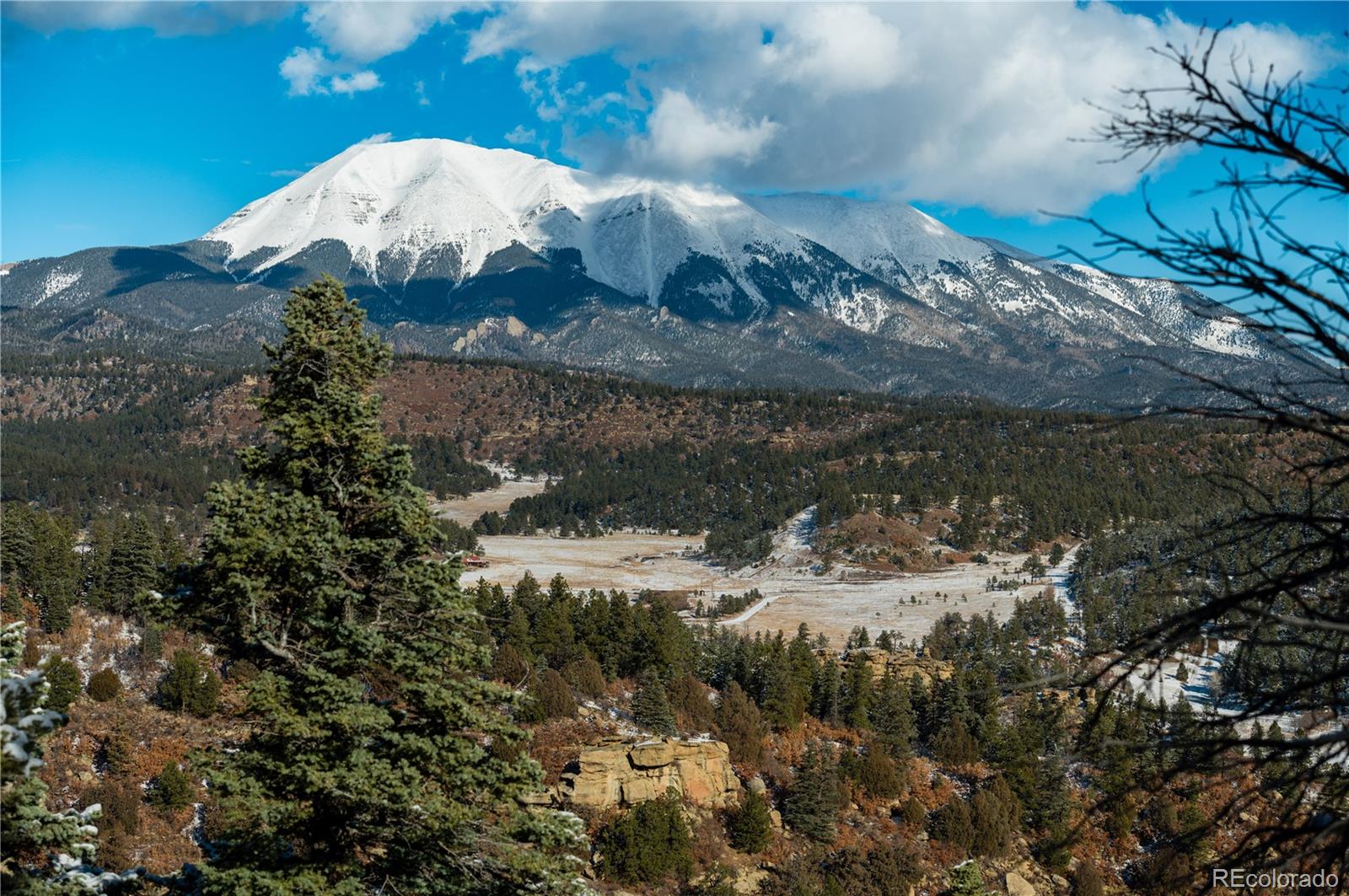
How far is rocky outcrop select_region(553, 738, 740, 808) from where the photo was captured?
29.9 meters

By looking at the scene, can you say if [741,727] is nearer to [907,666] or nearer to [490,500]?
[907,666]

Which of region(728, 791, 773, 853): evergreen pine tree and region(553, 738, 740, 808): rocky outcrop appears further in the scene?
region(553, 738, 740, 808): rocky outcrop

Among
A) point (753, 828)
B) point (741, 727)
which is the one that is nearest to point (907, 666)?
point (741, 727)

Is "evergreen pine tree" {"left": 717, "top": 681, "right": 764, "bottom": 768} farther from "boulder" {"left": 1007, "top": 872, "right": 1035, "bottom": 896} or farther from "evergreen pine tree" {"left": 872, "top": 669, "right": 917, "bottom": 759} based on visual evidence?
"boulder" {"left": 1007, "top": 872, "right": 1035, "bottom": 896}

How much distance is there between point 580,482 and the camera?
143 meters

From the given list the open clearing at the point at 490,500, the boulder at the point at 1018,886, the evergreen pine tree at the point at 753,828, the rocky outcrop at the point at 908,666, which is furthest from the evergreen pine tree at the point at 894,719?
the open clearing at the point at 490,500

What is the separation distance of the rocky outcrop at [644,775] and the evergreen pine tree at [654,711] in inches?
102

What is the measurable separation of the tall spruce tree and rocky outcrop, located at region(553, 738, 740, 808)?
20849 mm

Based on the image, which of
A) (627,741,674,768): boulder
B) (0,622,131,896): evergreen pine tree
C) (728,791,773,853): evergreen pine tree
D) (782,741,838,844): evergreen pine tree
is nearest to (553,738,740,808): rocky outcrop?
(627,741,674,768): boulder

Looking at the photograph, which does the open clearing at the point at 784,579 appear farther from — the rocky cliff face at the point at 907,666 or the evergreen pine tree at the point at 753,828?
the evergreen pine tree at the point at 753,828

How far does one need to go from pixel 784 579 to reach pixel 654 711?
57.5 metres

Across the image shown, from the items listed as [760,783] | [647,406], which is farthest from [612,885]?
[647,406]

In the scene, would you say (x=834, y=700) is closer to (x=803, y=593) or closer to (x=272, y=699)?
(x=272, y=699)

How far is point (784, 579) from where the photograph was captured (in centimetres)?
9200
